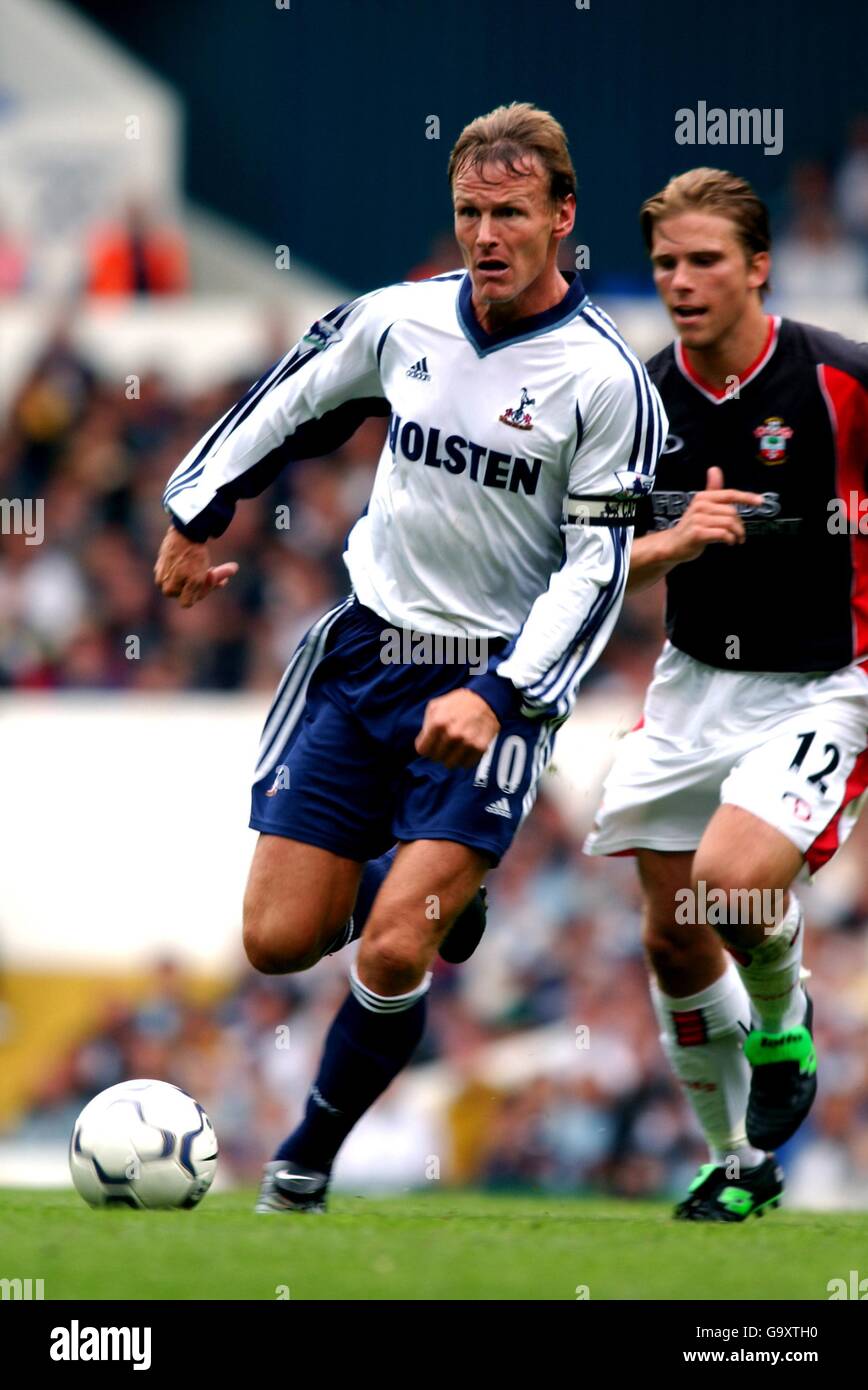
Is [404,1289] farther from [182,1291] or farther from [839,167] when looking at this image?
[839,167]

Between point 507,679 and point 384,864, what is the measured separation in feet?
3.40

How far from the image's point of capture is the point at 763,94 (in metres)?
17.2

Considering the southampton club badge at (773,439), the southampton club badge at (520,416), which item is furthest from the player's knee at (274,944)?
the southampton club badge at (773,439)

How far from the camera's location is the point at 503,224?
5516mm

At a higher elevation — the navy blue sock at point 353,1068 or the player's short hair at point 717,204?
the player's short hair at point 717,204

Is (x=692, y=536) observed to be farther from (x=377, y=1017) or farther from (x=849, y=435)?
(x=377, y=1017)

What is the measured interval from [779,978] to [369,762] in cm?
133

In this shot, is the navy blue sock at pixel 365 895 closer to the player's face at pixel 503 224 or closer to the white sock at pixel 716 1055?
the white sock at pixel 716 1055

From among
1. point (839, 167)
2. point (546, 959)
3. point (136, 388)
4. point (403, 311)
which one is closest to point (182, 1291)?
point (403, 311)

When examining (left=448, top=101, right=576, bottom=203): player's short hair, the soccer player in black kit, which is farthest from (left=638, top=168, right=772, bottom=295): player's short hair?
(left=448, top=101, right=576, bottom=203): player's short hair

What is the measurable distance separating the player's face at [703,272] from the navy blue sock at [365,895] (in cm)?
166

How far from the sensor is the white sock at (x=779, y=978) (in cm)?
624

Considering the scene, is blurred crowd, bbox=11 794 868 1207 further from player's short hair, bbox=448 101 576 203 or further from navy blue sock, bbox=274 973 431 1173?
player's short hair, bbox=448 101 576 203

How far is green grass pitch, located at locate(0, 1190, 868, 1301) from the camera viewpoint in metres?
4.42
